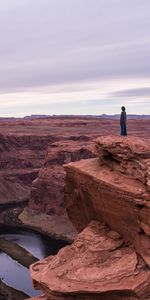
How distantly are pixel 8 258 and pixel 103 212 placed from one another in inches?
1981

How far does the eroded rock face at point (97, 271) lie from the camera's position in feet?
74.5

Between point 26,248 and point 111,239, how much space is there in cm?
5434

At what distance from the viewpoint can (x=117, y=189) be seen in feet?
79.7

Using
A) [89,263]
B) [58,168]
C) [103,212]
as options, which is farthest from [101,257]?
[58,168]

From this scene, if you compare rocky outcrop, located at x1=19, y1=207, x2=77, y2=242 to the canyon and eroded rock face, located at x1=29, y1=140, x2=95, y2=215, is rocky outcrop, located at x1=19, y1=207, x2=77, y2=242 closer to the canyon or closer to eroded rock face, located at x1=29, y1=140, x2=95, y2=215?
eroded rock face, located at x1=29, y1=140, x2=95, y2=215

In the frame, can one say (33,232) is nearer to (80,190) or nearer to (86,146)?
(86,146)

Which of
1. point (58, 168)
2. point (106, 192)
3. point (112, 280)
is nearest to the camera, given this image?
point (112, 280)

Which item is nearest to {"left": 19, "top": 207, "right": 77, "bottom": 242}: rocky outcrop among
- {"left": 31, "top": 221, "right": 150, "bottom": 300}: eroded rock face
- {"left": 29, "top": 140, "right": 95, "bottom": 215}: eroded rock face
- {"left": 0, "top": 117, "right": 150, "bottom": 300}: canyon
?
{"left": 29, "top": 140, "right": 95, "bottom": 215}: eroded rock face

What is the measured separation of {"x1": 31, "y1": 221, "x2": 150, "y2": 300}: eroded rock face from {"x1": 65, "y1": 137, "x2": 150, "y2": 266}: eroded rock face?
63cm

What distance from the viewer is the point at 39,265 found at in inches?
1056

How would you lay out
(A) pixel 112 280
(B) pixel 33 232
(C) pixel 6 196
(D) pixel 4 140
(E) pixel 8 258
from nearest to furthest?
(A) pixel 112 280 → (E) pixel 8 258 → (B) pixel 33 232 → (C) pixel 6 196 → (D) pixel 4 140

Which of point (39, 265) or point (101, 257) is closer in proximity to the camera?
point (101, 257)

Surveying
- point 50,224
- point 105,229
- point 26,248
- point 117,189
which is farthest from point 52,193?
point 117,189

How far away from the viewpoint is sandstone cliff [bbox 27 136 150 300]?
22828mm
